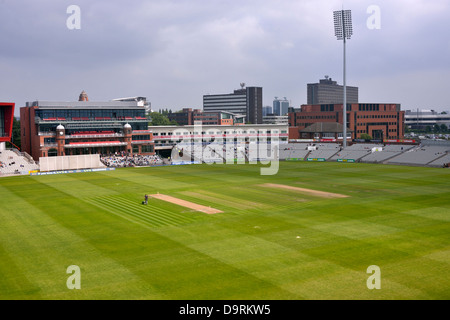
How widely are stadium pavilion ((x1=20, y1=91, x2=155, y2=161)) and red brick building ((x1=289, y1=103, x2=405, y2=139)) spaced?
2302 inches

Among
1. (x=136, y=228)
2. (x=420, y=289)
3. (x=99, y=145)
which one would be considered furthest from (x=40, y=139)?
(x=420, y=289)

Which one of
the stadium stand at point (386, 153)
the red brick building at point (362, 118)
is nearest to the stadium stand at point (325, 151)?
the stadium stand at point (386, 153)

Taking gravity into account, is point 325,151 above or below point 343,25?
below

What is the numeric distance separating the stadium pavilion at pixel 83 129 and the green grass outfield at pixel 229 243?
37.9m

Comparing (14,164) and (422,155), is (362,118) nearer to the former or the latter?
(422,155)

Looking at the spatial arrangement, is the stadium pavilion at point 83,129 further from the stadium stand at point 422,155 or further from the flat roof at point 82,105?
the stadium stand at point 422,155

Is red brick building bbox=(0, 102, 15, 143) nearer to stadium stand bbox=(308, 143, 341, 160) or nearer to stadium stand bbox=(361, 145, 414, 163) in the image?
stadium stand bbox=(308, 143, 341, 160)

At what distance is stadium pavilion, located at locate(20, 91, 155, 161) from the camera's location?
3770 inches

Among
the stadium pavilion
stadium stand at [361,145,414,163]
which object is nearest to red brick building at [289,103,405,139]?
stadium stand at [361,145,414,163]

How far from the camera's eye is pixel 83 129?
10038 centimetres

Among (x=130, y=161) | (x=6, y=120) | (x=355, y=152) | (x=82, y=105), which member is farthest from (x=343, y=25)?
(x=6, y=120)

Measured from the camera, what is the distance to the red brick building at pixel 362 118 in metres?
148

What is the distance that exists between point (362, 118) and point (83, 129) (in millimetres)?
92403

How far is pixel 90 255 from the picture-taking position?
2945 centimetres
